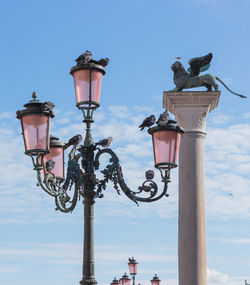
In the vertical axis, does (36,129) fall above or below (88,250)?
above

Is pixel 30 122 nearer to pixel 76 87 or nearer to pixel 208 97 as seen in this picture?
pixel 76 87

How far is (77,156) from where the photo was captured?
8.25m

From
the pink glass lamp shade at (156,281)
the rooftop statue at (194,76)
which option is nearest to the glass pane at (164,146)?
the rooftop statue at (194,76)

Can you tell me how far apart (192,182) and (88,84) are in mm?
7457

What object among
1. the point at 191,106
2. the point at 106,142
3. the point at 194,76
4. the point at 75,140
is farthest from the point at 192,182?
the point at 106,142

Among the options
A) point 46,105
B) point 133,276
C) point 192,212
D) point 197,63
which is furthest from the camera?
point 133,276

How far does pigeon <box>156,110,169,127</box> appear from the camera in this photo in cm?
836

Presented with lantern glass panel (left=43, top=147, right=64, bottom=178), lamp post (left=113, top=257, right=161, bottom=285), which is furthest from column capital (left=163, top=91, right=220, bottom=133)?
lamp post (left=113, top=257, right=161, bottom=285)

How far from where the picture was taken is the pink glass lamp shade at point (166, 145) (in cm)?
834

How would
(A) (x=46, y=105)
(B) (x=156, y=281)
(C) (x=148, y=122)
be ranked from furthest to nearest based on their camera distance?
(B) (x=156, y=281), (C) (x=148, y=122), (A) (x=46, y=105)

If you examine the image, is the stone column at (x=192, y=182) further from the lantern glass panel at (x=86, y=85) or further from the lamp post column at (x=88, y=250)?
the lantern glass panel at (x=86, y=85)

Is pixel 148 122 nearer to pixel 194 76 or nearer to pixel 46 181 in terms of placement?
pixel 46 181

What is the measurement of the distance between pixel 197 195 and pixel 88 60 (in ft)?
24.9

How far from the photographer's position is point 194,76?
54.5 ft
